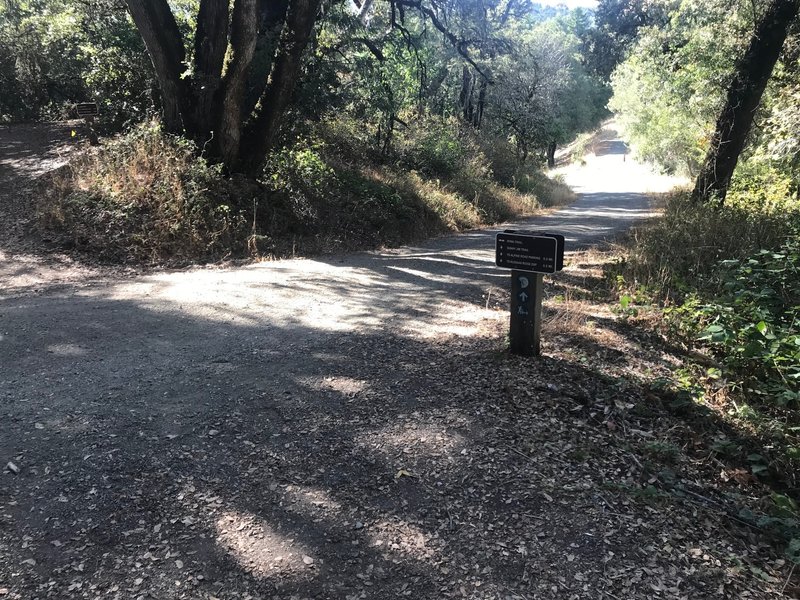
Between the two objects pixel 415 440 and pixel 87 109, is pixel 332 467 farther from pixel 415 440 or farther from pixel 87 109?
pixel 87 109

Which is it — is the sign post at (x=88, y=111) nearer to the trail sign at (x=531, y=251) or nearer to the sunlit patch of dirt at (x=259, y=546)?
the trail sign at (x=531, y=251)

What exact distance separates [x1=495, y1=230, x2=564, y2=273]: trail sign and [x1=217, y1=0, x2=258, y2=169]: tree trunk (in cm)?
713

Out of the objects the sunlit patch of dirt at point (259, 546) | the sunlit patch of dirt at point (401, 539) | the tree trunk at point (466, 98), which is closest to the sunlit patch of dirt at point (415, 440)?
the sunlit patch of dirt at point (401, 539)

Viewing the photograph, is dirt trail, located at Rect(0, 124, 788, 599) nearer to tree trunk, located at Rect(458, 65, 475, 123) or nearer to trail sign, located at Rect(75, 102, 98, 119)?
trail sign, located at Rect(75, 102, 98, 119)

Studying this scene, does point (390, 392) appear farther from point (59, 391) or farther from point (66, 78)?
point (66, 78)

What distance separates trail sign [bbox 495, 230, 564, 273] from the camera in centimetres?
409

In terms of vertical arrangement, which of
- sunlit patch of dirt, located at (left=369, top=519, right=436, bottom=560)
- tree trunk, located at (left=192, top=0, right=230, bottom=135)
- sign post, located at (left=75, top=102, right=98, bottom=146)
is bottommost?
sunlit patch of dirt, located at (left=369, top=519, right=436, bottom=560)

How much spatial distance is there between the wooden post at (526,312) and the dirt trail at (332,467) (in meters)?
0.15

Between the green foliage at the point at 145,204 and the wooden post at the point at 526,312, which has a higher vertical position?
the green foliage at the point at 145,204

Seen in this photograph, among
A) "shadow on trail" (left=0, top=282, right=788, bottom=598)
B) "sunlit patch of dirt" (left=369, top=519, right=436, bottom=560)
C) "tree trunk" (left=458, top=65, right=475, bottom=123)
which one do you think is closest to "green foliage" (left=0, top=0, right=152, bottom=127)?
"shadow on trail" (left=0, top=282, right=788, bottom=598)

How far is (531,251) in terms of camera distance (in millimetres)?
4219

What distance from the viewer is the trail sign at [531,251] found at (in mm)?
4090

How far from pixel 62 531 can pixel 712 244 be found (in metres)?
8.86

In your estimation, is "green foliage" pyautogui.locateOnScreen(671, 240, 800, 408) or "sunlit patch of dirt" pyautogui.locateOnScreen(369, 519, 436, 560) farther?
"green foliage" pyautogui.locateOnScreen(671, 240, 800, 408)
